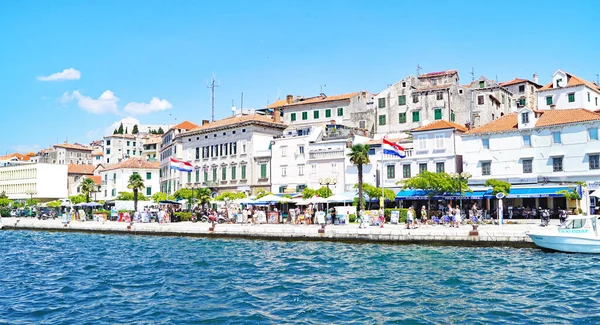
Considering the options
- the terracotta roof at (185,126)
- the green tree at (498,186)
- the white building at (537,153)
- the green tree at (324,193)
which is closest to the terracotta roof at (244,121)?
the terracotta roof at (185,126)

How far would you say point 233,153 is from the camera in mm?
66750

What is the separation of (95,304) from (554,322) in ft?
45.9

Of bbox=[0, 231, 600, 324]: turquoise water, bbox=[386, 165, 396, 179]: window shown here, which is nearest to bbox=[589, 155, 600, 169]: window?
bbox=[386, 165, 396, 179]: window

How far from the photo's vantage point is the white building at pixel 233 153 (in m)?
63.9

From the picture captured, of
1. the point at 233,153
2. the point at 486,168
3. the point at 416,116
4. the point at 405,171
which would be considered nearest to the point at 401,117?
the point at 416,116

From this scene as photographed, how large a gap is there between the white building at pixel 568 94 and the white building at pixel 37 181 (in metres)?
80.8

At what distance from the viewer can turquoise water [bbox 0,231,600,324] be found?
1655cm

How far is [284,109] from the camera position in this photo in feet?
233

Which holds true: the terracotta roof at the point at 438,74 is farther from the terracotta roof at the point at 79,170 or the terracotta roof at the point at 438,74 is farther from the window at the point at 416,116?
the terracotta roof at the point at 79,170

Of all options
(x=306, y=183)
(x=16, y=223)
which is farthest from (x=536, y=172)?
(x=16, y=223)

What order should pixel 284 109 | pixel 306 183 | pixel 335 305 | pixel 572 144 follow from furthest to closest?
pixel 284 109 → pixel 306 183 → pixel 572 144 → pixel 335 305

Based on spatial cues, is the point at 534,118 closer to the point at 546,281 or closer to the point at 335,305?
the point at 546,281

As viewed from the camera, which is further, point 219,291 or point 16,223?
point 16,223

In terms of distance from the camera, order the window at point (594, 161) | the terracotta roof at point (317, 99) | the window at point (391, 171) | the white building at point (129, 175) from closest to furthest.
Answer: the window at point (594, 161) → the window at point (391, 171) → the terracotta roof at point (317, 99) → the white building at point (129, 175)
